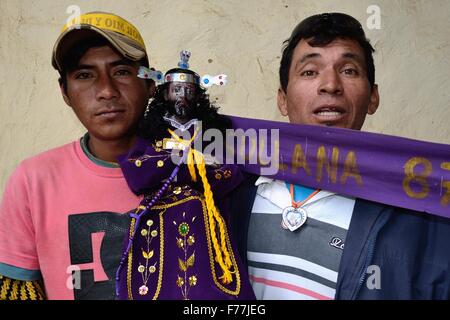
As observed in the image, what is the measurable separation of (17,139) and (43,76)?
0.34 metres

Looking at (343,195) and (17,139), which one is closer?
(343,195)

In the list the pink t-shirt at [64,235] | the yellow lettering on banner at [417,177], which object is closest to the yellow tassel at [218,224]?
the pink t-shirt at [64,235]

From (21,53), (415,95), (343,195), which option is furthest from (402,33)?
(21,53)

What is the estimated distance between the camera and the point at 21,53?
232 centimetres

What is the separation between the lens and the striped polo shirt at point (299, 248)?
133 centimetres

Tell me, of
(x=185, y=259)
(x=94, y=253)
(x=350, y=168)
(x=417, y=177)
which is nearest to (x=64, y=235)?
(x=94, y=253)

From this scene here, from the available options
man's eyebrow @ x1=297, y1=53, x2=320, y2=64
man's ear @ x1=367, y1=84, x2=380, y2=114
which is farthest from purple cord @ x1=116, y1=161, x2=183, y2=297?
man's ear @ x1=367, y1=84, x2=380, y2=114

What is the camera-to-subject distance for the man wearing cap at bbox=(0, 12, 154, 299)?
122 centimetres

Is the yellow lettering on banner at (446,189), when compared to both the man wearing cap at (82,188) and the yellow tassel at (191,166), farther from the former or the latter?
the man wearing cap at (82,188)

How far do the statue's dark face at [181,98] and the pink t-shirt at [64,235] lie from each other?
0.29 m

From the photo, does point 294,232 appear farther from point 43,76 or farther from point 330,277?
point 43,76

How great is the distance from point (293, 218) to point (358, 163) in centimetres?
27

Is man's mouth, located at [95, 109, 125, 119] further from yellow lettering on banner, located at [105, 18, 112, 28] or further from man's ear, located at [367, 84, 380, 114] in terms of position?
man's ear, located at [367, 84, 380, 114]

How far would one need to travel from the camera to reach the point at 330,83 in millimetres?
1438
